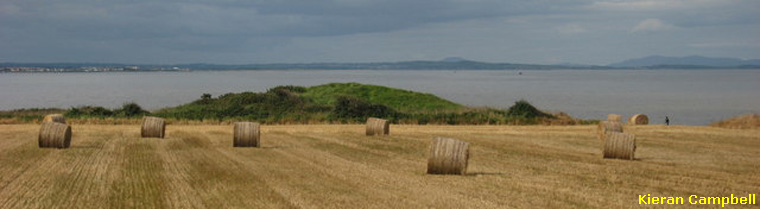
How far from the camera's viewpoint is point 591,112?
87.0 metres

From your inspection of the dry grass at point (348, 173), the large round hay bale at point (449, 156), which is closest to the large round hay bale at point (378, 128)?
the dry grass at point (348, 173)

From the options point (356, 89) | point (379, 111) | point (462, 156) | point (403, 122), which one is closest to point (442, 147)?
point (462, 156)

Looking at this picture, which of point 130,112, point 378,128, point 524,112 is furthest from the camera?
point 130,112

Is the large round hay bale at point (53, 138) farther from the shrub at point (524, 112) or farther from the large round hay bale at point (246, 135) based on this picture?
the shrub at point (524, 112)

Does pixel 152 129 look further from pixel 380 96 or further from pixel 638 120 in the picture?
pixel 380 96

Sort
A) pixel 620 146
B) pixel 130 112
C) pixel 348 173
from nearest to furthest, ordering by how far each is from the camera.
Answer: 1. pixel 348 173
2. pixel 620 146
3. pixel 130 112

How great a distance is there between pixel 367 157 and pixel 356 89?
57.3m

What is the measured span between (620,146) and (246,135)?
499 inches

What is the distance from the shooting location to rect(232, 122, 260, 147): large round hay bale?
1235 inches

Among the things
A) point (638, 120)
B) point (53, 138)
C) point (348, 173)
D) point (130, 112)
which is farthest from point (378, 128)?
point (130, 112)

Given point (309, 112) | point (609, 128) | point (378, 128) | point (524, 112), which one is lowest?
point (309, 112)

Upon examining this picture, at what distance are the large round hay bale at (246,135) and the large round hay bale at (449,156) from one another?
11.0 meters

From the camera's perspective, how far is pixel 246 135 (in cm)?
3142

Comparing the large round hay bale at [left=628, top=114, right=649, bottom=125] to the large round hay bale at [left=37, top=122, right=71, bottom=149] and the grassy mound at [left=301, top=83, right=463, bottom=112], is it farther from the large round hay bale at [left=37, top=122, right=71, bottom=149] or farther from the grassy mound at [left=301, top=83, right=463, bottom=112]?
the large round hay bale at [left=37, top=122, right=71, bottom=149]
